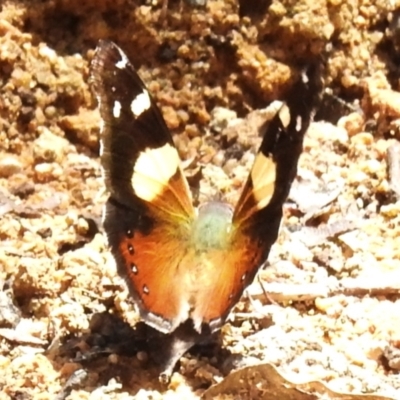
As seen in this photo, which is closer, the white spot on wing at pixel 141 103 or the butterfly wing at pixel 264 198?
the butterfly wing at pixel 264 198

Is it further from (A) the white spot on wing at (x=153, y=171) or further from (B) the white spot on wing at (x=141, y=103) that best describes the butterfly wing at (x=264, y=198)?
(B) the white spot on wing at (x=141, y=103)

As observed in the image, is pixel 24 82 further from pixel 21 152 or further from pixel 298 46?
pixel 298 46

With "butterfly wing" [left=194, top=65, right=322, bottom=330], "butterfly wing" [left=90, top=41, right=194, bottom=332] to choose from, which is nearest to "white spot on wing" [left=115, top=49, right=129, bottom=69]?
"butterfly wing" [left=90, top=41, right=194, bottom=332]

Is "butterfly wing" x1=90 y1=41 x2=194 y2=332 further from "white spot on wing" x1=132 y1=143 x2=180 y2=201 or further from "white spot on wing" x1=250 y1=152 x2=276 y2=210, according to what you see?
"white spot on wing" x1=250 y1=152 x2=276 y2=210

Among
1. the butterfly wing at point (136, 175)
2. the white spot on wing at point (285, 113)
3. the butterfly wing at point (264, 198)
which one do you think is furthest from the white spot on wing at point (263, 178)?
the butterfly wing at point (136, 175)

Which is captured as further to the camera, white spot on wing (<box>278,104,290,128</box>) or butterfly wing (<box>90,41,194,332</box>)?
butterfly wing (<box>90,41,194,332</box>)
